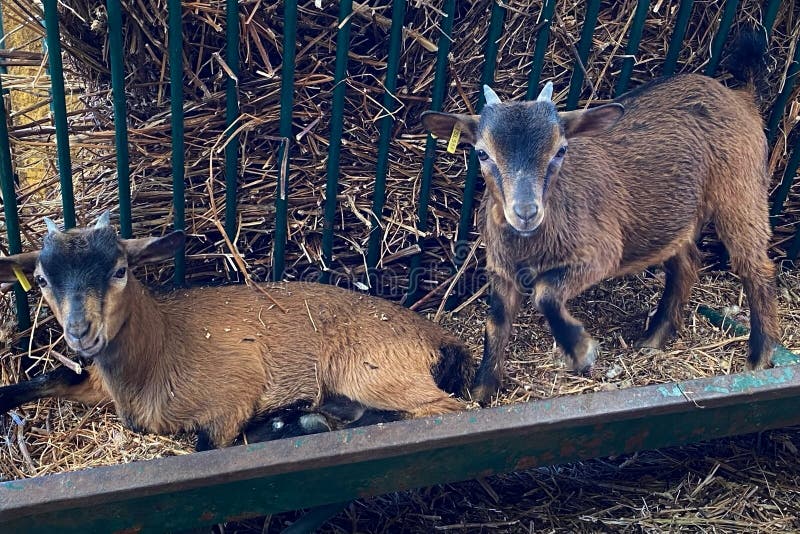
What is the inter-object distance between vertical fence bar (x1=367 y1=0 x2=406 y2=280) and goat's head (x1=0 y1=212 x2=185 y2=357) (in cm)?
115

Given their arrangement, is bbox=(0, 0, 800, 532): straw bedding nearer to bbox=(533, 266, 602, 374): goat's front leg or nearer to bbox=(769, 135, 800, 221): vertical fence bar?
bbox=(769, 135, 800, 221): vertical fence bar

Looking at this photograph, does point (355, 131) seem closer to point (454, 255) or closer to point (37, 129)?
point (454, 255)

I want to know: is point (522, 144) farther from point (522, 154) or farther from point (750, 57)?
point (750, 57)

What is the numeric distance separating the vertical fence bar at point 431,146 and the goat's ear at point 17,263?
6.23ft

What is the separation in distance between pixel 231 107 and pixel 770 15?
2848 millimetres

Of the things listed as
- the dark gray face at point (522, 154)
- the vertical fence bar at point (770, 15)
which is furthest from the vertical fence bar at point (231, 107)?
the vertical fence bar at point (770, 15)

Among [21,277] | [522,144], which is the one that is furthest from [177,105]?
[522,144]

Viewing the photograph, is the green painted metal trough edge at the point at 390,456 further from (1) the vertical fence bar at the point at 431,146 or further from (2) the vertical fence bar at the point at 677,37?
(2) the vertical fence bar at the point at 677,37

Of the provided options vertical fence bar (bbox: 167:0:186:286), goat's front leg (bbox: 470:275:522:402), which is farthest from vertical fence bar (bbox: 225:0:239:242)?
goat's front leg (bbox: 470:275:522:402)

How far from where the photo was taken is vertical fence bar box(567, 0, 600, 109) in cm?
376

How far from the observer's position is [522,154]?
10.3 ft

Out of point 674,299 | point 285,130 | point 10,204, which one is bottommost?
point 674,299

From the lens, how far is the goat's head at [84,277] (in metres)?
2.87

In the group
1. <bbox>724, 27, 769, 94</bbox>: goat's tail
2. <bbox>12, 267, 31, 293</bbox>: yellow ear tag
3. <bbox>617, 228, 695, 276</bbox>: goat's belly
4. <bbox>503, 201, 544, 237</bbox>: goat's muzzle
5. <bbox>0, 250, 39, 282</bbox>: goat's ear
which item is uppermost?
<bbox>724, 27, 769, 94</bbox>: goat's tail
